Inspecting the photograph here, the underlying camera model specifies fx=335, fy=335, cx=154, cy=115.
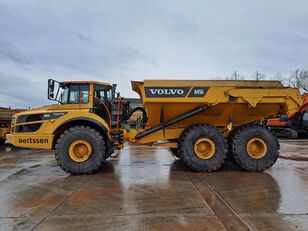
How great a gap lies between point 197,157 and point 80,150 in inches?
113

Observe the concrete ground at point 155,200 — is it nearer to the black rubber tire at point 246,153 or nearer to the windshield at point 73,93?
the black rubber tire at point 246,153

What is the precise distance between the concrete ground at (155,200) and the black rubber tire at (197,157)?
272 millimetres

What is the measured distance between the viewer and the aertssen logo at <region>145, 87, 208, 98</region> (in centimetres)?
809

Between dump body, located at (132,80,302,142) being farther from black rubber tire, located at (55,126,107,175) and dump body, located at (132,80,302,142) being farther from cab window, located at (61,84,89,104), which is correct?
black rubber tire, located at (55,126,107,175)

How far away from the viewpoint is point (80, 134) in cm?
816

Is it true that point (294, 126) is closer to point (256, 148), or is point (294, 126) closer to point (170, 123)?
point (256, 148)

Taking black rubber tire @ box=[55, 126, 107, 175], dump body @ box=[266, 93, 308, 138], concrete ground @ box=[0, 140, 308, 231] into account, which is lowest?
concrete ground @ box=[0, 140, 308, 231]

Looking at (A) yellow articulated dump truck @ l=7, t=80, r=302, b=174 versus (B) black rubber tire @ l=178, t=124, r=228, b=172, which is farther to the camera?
(B) black rubber tire @ l=178, t=124, r=228, b=172

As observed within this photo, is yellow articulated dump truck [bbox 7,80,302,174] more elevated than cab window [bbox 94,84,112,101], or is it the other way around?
cab window [bbox 94,84,112,101]

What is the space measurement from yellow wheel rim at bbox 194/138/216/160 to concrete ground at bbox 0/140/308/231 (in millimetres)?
512

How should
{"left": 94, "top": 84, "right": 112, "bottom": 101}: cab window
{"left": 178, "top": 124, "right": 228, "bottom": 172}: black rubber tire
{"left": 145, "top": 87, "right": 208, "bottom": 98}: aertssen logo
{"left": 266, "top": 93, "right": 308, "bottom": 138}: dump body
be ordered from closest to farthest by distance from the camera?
1. {"left": 145, "top": 87, "right": 208, "bottom": 98}: aertssen logo
2. {"left": 178, "top": 124, "right": 228, "bottom": 172}: black rubber tire
3. {"left": 94, "top": 84, "right": 112, "bottom": 101}: cab window
4. {"left": 266, "top": 93, "right": 308, "bottom": 138}: dump body

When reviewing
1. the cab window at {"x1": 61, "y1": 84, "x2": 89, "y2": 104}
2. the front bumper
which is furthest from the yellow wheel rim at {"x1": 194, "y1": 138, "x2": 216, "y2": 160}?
the front bumper

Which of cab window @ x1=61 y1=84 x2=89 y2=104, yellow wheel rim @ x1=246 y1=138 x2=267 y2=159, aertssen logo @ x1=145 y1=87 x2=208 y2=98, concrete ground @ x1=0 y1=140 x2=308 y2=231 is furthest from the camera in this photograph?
cab window @ x1=61 y1=84 x2=89 y2=104

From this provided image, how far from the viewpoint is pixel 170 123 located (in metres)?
8.64
